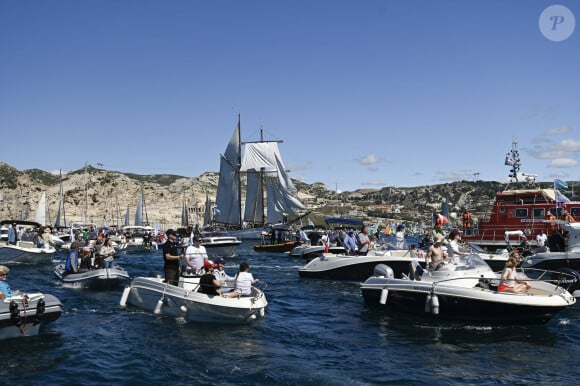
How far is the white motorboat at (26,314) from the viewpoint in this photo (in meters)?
13.7

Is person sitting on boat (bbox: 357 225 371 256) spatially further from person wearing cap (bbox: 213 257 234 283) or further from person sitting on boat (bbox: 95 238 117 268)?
person sitting on boat (bbox: 95 238 117 268)

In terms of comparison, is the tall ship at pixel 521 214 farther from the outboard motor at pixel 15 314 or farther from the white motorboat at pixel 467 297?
the outboard motor at pixel 15 314

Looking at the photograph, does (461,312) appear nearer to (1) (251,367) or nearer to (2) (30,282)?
(1) (251,367)

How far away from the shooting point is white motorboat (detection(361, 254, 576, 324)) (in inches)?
618

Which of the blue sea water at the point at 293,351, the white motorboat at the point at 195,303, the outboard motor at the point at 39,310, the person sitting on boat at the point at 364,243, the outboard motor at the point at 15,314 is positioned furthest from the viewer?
the person sitting on boat at the point at 364,243

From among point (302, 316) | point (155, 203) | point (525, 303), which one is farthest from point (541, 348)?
point (155, 203)

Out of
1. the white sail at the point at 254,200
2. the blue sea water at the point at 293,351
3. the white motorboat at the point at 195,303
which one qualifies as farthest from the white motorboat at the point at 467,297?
the white sail at the point at 254,200

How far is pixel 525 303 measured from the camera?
51.0 ft

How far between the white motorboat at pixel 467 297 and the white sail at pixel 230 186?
229ft

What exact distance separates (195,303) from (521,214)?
32.1m

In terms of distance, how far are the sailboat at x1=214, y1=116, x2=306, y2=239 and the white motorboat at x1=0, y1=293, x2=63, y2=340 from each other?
72521 millimetres

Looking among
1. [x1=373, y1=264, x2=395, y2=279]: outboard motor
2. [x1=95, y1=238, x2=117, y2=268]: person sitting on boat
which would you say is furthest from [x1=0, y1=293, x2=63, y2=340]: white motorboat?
[x1=373, y1=264, x2=395, y2=279]: outboard motor

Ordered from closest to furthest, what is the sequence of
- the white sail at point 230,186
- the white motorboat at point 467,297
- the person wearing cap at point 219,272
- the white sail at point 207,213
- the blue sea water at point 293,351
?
the blue sea water at point 293,351 < the white motorboat at point 467,297 < the person wearing cap at point 219,272 < the white sail at point 230,186 < the white sail at point 207,213

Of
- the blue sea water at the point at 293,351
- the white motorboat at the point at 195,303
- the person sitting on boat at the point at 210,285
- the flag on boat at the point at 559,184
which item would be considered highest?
the flag on boat at the point at 559,184
